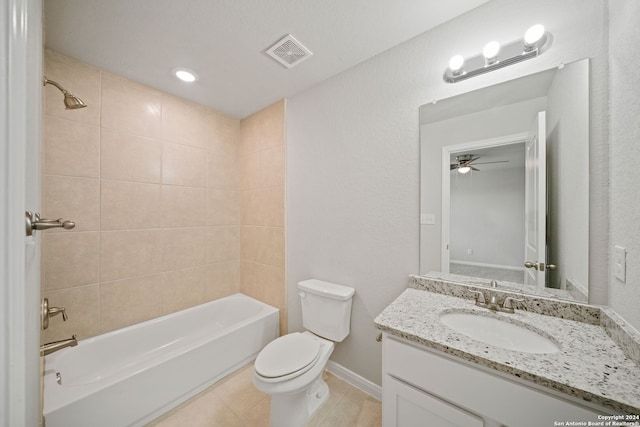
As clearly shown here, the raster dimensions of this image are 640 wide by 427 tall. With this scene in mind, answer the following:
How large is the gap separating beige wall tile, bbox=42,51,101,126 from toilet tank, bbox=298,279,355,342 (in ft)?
6.51

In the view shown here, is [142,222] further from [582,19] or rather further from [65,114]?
[582,19]

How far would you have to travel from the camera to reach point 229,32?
1.36 meters

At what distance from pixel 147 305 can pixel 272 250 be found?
43.6 inches

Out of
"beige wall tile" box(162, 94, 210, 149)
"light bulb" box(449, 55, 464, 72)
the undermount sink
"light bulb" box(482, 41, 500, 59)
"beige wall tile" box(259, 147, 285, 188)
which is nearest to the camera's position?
the undermount sink

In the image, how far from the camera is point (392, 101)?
1516 millimetres

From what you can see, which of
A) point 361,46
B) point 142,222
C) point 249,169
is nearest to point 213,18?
point 361,46

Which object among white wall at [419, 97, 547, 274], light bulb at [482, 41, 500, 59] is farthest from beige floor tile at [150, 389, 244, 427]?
light bulb at [482, 41, 500, 59]

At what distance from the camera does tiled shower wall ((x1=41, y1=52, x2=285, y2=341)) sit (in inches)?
61.2

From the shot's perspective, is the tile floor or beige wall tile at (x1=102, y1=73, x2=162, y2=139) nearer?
the tile floor

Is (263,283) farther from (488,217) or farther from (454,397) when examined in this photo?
(488,217)

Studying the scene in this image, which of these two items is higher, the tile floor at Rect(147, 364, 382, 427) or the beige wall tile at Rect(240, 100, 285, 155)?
the beige wall tile at Rect(240, 100, 285, 155)

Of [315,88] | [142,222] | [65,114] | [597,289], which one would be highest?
[315,88]

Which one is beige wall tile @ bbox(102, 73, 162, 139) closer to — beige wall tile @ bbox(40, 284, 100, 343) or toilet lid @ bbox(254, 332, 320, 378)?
beige wall tile @ bbox(40, 284, 100, 343)

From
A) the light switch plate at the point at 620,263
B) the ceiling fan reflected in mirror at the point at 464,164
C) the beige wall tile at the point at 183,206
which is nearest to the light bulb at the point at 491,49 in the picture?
the ceiling fan reflected in mirror at the point at 464,164
